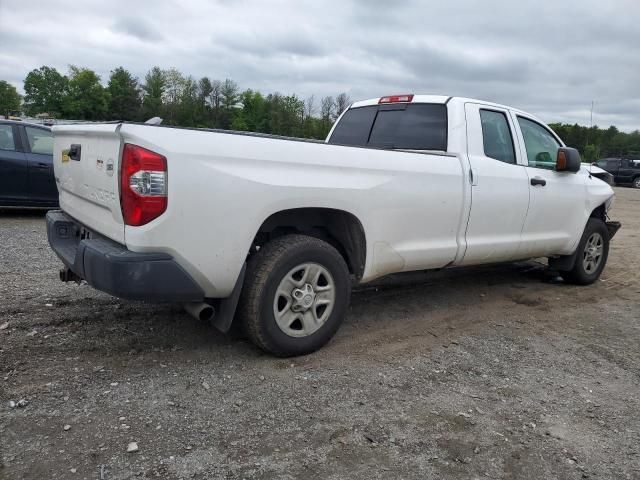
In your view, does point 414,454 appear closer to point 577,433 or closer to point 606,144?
point 577,433

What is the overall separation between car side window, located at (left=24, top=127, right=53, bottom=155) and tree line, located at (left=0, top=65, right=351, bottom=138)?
5858 centimetres

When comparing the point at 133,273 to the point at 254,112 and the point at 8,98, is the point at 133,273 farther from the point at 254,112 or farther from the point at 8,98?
the point at 8,98

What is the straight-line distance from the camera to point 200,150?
10.6 feet

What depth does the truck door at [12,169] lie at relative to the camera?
28.9 ft

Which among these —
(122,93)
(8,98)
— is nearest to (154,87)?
(122,93)

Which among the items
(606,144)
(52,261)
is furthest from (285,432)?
(606,144)

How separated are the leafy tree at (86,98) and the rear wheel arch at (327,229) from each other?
76704 mm

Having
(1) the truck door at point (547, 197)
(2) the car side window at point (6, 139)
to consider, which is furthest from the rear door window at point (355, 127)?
(2) the car side window at point (6, 139)

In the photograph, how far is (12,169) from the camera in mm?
8836

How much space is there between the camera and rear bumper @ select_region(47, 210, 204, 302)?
319cm

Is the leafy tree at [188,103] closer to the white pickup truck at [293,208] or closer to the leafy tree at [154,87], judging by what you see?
the leafy tree at [154,87]

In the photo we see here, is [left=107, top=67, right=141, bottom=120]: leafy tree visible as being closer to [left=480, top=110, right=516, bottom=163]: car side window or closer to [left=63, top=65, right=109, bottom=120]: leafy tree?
[left=63, top=65, right=109, bottom=120]: leafy tree

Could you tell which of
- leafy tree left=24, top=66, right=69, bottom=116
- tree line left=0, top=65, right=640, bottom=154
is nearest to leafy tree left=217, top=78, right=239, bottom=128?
tree line left=0, top=65, right=640, bottom=154

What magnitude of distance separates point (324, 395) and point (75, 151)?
231 centimetres
